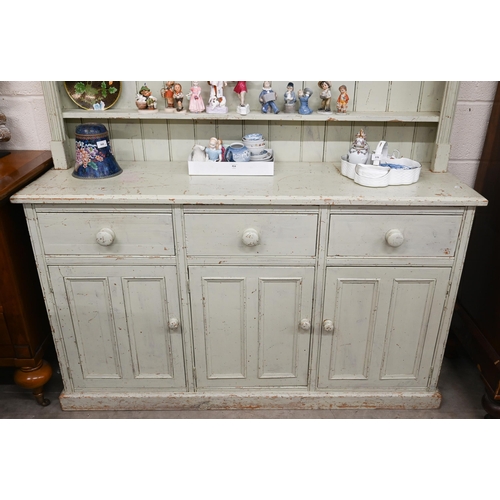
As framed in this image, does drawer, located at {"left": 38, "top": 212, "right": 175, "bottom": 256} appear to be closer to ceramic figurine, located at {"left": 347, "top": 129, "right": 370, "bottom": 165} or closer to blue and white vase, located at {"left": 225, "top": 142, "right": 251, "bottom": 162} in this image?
blue and white vase, located at {"left": 225, "top": 142, "right": 251, "bottom": 162}

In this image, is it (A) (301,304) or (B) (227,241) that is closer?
(B) (227,241)

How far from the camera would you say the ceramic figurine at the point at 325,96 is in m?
1.78

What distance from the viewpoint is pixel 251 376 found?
6.13ft

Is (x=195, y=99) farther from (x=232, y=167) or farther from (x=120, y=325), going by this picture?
(x=120, y=325)

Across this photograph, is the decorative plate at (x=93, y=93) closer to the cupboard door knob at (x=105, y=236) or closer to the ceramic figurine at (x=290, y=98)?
the cupboard door knob at (x=105, y=236)

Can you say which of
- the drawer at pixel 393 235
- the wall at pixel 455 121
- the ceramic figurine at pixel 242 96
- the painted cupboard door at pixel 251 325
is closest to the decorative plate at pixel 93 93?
the wall at pixel 455 121

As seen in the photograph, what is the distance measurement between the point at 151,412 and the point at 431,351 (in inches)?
48.3

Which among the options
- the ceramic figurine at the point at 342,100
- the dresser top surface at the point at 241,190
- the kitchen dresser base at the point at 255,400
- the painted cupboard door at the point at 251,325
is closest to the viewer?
the dresser top surface at the point at 241,190

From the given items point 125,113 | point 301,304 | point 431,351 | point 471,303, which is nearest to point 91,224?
point 125,113

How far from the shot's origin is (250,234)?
1.59m

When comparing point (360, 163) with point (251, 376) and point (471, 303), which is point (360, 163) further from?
point (251, 376)

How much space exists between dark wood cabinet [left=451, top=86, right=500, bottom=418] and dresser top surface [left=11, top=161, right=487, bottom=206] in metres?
0.25

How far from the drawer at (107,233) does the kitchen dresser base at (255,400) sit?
68 cm

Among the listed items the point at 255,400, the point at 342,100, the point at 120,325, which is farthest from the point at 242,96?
the point at 255,400
